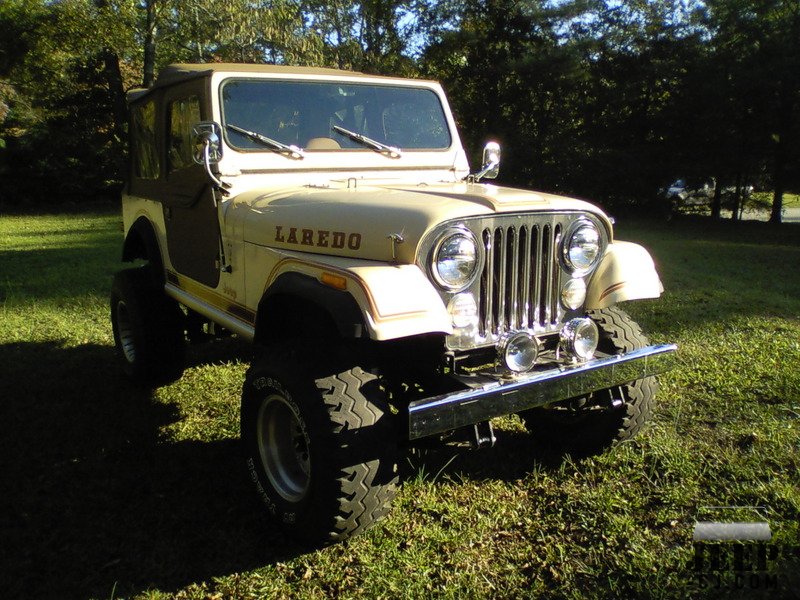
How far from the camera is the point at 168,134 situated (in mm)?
4270

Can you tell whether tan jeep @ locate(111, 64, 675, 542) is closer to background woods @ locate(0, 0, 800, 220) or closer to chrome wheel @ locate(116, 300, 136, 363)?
chrome wheel @ locate(116, 300, 136, 363)

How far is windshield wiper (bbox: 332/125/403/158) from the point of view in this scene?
391cm

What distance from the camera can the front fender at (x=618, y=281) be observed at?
10.2 ft

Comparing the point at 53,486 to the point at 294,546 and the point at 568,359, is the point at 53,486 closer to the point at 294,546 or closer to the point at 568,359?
the point at 294,546

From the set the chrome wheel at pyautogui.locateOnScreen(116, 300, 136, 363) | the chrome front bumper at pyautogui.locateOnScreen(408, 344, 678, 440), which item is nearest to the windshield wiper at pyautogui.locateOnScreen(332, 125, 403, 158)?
the chrome front bumper at pyautogui.locateOnScreen(408, 344, 678, 440)

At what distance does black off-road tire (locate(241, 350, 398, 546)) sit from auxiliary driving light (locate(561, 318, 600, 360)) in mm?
850

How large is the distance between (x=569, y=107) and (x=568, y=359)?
708 inches

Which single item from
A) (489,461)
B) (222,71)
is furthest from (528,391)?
(222,71)

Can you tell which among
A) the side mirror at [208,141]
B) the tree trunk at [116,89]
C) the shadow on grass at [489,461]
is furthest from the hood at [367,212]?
the tree trunk at [116,89]

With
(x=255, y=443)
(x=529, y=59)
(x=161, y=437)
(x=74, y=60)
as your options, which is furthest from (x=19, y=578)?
(x=74, y=60)

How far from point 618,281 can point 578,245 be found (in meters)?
0.28

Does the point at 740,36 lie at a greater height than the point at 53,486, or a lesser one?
greater

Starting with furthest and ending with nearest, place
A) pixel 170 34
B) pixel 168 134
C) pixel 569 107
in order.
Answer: pixel 170 34 < pixel 569 107 < pixel 168 134

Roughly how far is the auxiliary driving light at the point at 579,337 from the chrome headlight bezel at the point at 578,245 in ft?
0.83
